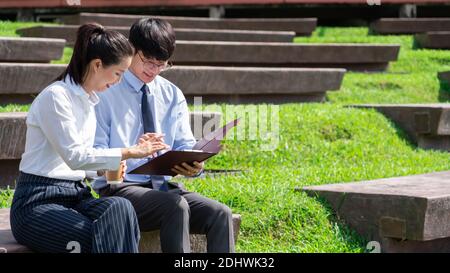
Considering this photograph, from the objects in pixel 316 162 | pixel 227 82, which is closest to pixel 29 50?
pixel 227 82

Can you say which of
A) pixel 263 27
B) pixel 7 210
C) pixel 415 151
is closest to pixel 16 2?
pixel 263 27

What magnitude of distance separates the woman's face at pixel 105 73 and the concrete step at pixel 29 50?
4961 millimetres

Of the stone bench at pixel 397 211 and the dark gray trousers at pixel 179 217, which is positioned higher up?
the dark gray trousers at pixel 179 217

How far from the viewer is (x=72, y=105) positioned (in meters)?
4.13

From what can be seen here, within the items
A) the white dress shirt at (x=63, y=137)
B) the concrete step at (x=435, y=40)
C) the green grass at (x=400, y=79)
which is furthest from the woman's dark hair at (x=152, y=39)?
the concrete step at (x=435, y=40)

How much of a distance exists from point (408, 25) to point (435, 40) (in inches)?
57.3

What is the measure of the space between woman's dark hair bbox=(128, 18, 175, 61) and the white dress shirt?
516mm

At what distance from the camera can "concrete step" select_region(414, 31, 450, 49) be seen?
45.1ft

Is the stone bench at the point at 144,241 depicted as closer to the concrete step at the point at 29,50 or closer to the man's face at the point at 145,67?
the man's face at the point at 145,67

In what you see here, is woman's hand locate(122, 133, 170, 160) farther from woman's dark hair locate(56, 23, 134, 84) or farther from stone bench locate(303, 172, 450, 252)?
stone bench locate(303, 172, 450, 252)

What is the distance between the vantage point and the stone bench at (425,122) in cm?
839

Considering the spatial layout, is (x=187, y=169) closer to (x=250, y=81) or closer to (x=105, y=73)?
(x=105, y=73)
